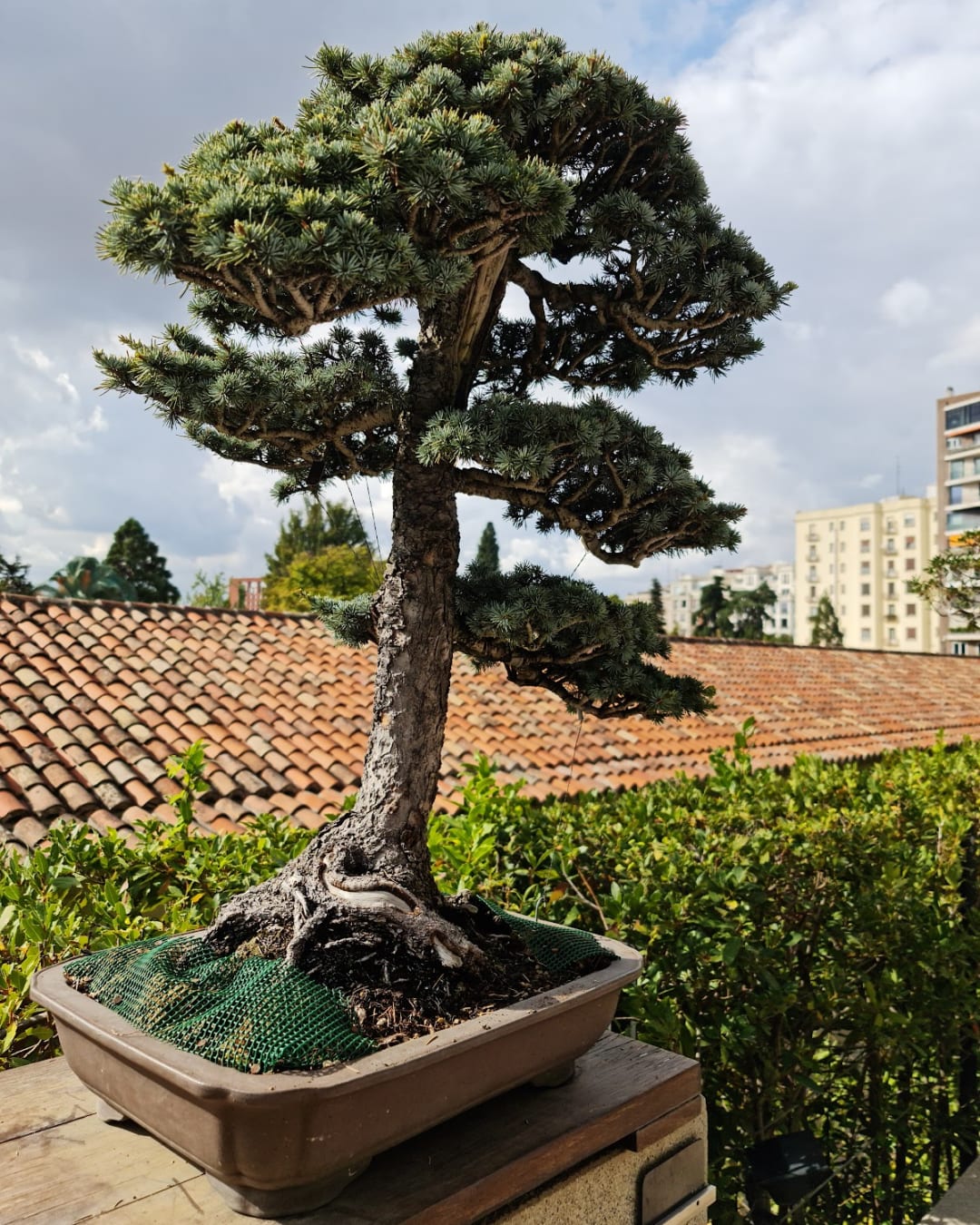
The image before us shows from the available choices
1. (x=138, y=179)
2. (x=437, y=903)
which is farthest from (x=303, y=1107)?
(x=138, y=179)

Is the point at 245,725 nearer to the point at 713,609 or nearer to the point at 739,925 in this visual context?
the point at 739,925

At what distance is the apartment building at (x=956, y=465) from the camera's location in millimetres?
48438

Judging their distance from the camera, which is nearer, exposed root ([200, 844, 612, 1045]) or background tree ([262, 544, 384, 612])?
exposed root ([200, 844, 612, 1045])

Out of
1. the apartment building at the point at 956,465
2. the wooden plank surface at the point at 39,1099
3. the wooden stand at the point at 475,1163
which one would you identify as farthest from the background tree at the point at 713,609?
the wooden plank surface at the point at 39,1099

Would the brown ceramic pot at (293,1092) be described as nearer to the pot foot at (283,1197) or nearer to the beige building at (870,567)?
the pot foot at (283,1197)

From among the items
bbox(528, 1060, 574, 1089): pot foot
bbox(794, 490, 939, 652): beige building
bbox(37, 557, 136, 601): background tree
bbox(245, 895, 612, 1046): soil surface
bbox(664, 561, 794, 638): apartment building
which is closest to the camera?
bbox(245, 895, 612, 1046): soil surface

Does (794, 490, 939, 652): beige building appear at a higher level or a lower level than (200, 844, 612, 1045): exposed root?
higher

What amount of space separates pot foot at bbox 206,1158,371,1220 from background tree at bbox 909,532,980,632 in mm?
9329

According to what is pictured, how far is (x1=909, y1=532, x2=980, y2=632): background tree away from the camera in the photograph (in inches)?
361

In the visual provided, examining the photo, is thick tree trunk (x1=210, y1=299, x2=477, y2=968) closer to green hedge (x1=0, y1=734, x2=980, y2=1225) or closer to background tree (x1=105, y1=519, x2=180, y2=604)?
green hedge (x1=0, y1=734, x2=980, y2=1225)

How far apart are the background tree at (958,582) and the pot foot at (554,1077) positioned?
29.0ft

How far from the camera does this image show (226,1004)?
4.03 ft

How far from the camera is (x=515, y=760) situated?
277 inches

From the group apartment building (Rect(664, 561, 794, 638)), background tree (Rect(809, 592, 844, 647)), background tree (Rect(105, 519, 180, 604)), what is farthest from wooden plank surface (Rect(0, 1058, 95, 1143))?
apartment building (Rect(664, 561, 794, 638))
